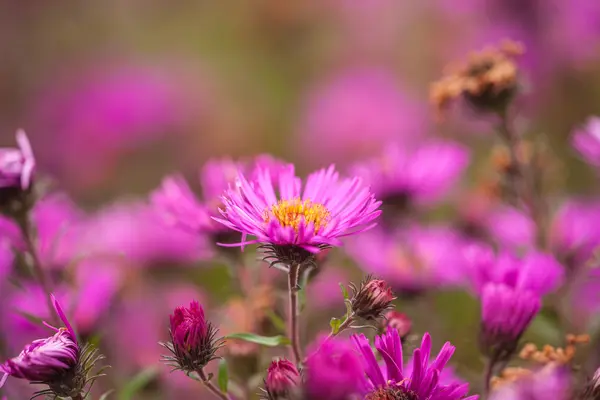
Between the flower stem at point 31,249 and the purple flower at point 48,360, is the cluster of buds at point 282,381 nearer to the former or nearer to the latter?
the purple flower at point 48,360

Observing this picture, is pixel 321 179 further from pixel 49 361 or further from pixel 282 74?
pixel 282 74

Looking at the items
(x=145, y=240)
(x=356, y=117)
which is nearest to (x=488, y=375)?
(x=145, y=240)

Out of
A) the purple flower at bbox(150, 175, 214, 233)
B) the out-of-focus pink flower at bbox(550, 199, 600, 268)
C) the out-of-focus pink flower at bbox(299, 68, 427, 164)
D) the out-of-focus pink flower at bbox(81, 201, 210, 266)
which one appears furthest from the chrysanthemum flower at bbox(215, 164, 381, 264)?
the out-of-focus pink flower at bbox(299, 68, 427, 164)

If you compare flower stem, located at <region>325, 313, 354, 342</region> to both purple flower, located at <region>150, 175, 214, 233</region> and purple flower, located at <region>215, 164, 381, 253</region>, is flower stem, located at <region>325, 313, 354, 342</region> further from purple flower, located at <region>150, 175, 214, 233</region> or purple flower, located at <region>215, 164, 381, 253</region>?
purple flower, located at <region>150, 175, 214, 233</region>

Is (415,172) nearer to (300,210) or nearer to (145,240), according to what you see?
(300,210)

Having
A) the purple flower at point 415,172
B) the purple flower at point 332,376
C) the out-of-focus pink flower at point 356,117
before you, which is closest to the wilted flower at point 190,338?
the purple flower at point 332,376

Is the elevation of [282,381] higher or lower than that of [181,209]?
lower
